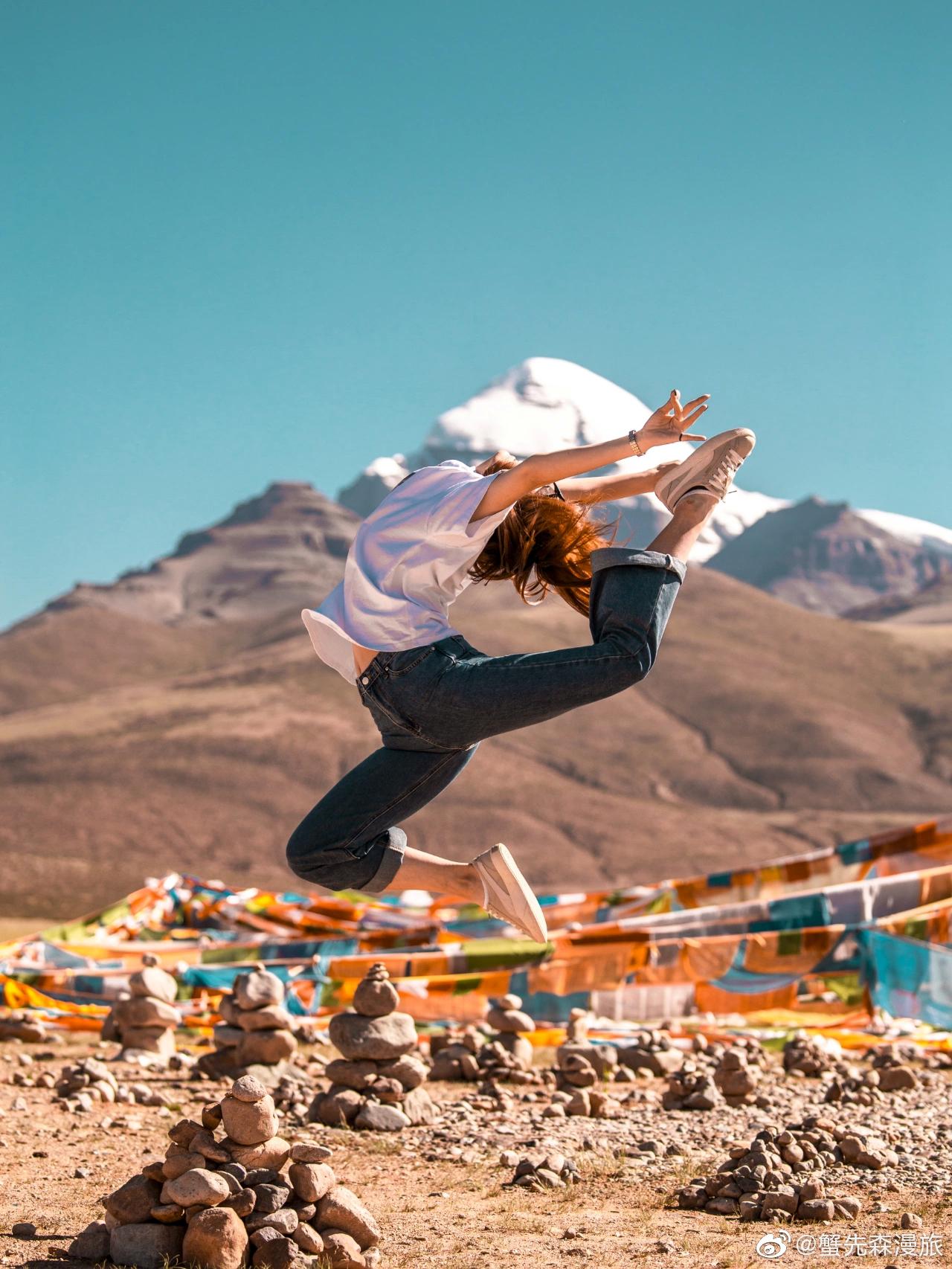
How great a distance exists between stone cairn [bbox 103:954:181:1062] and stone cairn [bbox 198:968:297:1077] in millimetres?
800

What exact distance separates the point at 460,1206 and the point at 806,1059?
3.53m

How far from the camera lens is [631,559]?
4156 mm

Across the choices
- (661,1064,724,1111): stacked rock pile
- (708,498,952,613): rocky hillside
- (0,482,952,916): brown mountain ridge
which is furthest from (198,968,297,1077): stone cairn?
(708,498,952,613): rocky hillside

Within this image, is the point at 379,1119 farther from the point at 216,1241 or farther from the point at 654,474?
the point at 654,474

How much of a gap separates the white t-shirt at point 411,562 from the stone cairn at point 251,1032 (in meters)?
3.70

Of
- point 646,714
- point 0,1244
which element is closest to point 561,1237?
point 0,1244

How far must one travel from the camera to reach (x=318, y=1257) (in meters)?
3.76

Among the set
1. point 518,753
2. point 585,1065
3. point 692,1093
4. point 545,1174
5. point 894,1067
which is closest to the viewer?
point 545,1174

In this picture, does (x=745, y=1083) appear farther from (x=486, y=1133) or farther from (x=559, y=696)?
(x=559, y=696)

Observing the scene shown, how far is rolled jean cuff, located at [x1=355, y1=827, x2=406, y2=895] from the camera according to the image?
457 cm

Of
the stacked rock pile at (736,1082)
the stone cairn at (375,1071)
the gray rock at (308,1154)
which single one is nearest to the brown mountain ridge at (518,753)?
the stone cairn at (375,1071)

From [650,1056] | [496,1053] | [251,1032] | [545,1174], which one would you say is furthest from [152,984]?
[545,1174]

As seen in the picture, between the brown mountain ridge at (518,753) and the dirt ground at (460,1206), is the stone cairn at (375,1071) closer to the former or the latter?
the dirt ground at (460,1206)

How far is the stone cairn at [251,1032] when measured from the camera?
7.43m
